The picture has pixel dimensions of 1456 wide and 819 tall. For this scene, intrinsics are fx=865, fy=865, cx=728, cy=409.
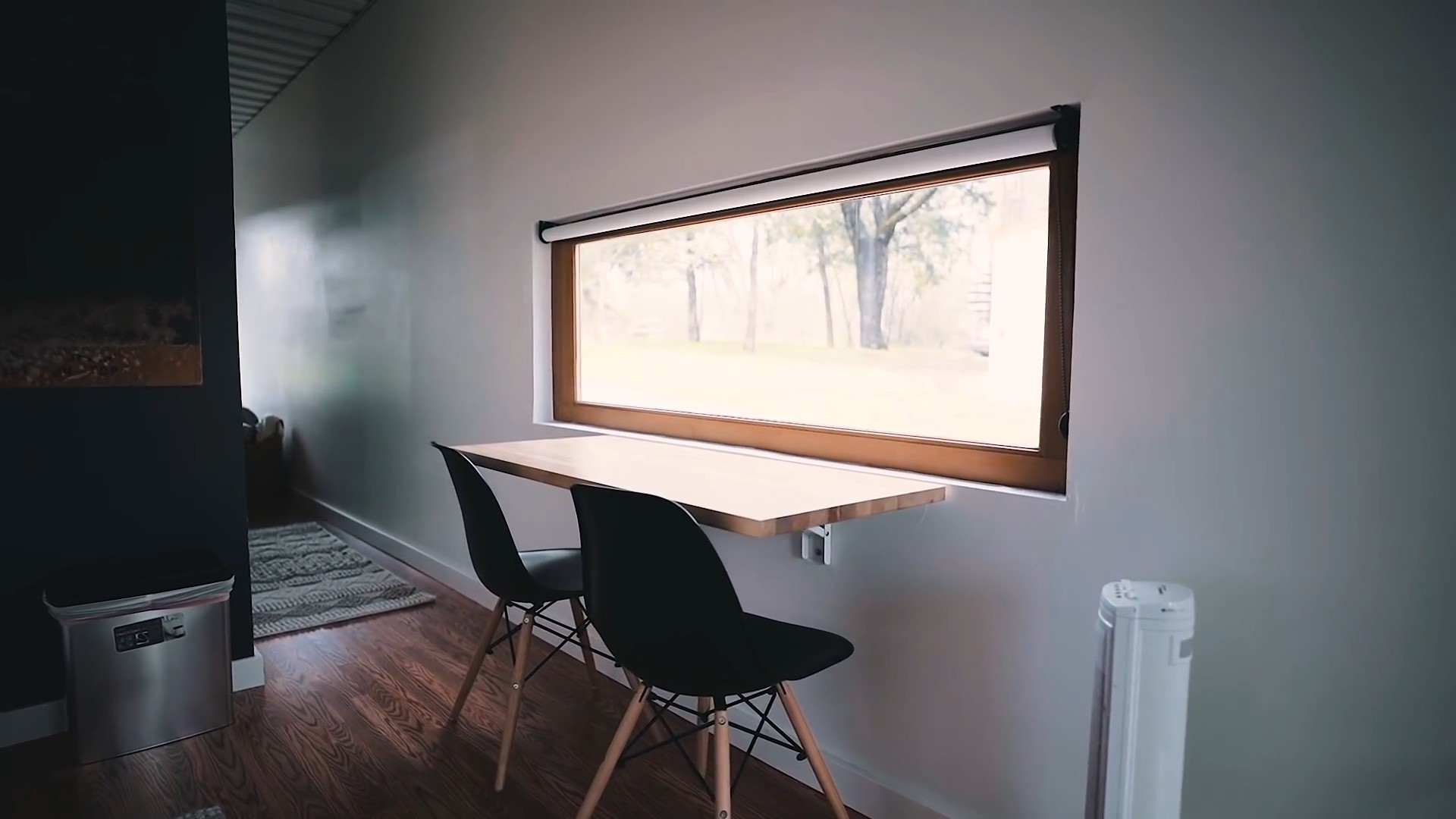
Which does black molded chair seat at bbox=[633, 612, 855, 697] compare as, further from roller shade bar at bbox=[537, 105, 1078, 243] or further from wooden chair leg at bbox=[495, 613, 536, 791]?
roller shade bar at bbox=[537, 105, 1078, 243]

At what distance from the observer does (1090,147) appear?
1.58m

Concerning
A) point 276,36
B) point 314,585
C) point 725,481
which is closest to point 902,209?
point 725,481

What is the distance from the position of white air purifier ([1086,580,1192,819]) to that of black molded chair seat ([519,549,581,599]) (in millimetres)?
1254

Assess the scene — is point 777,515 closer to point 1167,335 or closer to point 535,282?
point 1167,335

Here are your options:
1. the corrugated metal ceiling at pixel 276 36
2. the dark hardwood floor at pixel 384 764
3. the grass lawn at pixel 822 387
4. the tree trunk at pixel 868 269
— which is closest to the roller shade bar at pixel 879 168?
the tree trunk at pixel 868 269

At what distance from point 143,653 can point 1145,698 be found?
2.47m

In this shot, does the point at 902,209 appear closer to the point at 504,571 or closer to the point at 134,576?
the point at 504,571

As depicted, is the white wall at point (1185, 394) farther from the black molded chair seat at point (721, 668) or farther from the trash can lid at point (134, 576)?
the trash can lid at point (134, 576)

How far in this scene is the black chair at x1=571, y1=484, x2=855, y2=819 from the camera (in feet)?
4.92

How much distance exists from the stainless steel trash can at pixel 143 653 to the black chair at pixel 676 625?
4.58 feet

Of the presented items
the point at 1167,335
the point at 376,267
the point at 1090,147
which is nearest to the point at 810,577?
the point at 1167,335

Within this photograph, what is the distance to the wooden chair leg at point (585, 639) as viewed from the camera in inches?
94.0

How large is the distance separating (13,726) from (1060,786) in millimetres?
2753

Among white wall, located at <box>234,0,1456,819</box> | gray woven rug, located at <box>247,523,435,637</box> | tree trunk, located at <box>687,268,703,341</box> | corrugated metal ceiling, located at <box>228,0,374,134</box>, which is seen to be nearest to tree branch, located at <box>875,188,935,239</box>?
white wall, located at <box>234,0,1456,819</box>
